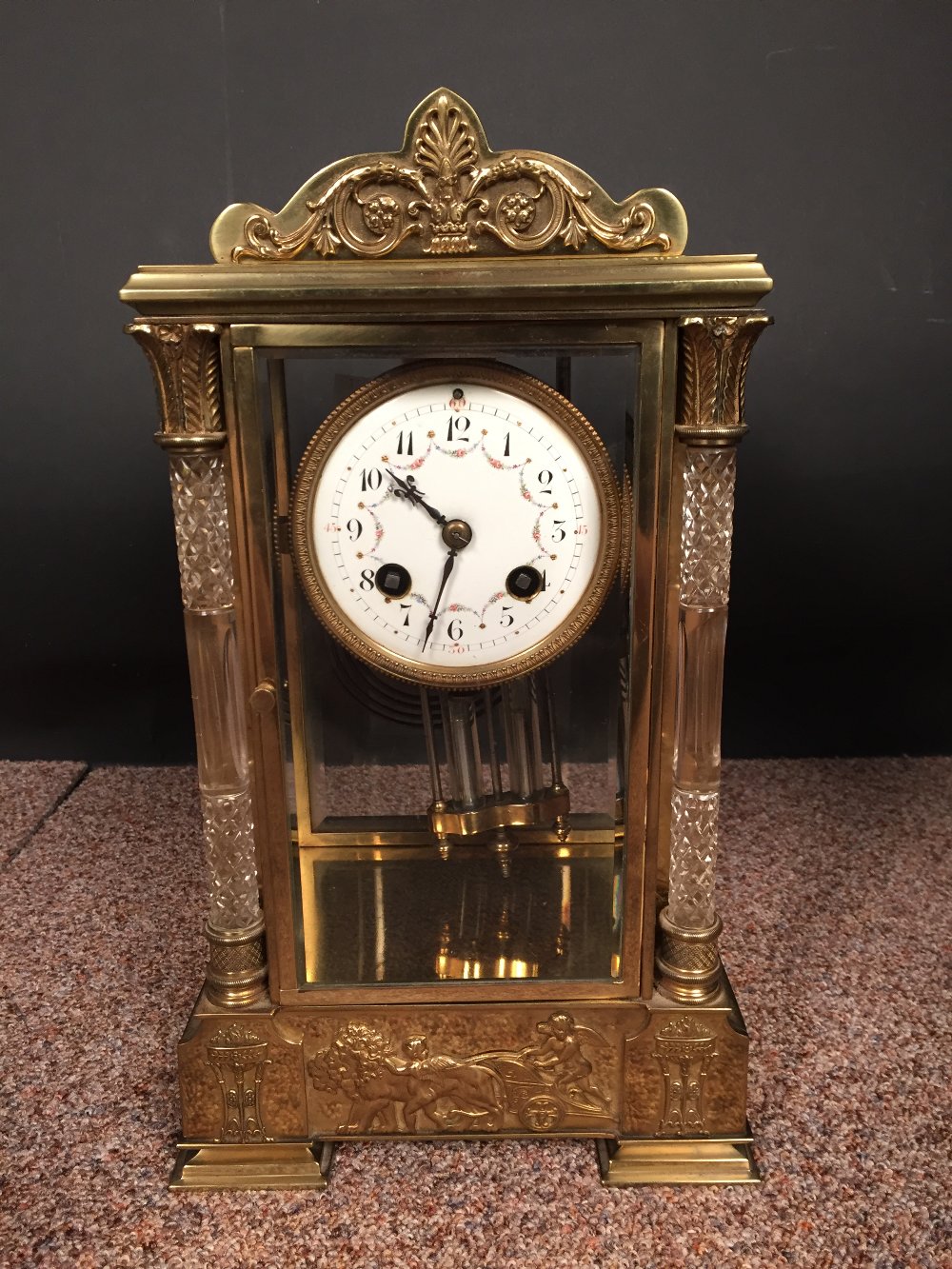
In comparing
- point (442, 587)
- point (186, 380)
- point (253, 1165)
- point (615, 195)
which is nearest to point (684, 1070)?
point (253, 1165)

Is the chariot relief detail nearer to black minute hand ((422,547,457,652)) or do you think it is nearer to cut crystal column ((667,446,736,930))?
cut crystal column ((667,446,736,930))

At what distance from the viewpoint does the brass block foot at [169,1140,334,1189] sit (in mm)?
1345

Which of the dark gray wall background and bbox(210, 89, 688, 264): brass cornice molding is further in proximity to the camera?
the dark gray wall background

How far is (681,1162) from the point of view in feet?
4.46

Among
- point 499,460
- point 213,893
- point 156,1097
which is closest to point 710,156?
point 499,460

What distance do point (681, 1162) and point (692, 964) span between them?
0.28 m

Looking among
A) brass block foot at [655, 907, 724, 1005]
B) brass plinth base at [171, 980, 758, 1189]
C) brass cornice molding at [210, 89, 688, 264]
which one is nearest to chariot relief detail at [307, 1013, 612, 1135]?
brass plinth base at [171, 980, 758, 1189]

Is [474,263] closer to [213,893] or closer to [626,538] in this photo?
[626,538]

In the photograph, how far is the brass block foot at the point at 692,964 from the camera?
51.8 inches

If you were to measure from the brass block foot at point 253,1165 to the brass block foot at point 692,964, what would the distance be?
0.52 m

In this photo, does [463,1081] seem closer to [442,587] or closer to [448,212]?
[442,587]

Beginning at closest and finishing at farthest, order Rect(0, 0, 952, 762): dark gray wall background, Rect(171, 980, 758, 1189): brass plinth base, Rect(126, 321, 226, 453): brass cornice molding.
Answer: Rect(126, 321, 226, 453): brass cornice molding → Rect(171, 980, 758, 1189): brass plinth base → Rect(0, 0, 952, 762): dark gray wall background

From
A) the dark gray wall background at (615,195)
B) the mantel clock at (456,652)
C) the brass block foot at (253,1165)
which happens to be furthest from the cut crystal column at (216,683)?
the dark gray wall background at (615,195)

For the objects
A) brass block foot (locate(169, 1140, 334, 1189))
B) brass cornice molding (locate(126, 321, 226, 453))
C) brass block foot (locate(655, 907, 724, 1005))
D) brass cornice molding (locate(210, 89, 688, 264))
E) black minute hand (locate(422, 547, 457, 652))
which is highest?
brass cornice molding (locate(210, 89, 688, 264))
